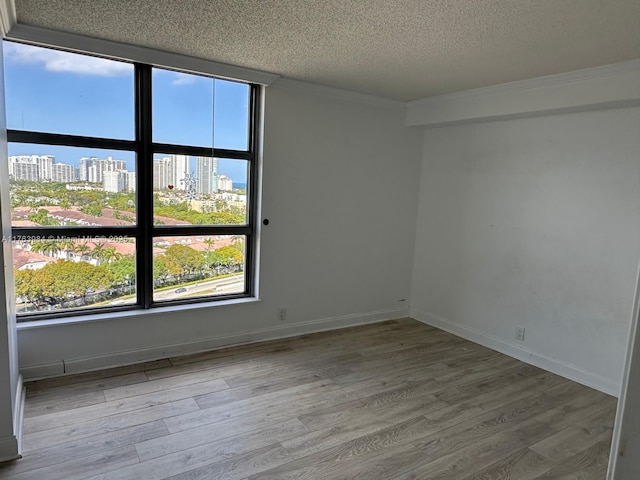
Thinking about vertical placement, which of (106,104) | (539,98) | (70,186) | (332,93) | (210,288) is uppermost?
(332,93)

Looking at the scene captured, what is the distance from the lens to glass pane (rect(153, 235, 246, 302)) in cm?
351

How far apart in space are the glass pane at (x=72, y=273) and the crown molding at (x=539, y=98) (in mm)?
3141

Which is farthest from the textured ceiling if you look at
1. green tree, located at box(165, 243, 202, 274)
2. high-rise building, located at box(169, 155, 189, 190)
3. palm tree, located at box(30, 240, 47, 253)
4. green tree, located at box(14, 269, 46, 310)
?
green tree, located at box(14, 269, 46, 310)

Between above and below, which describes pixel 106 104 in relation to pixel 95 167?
above

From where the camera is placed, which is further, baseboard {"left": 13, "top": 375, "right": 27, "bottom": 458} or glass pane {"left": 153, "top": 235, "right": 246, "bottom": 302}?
glass pane {"left": 153, "top": 235, "right": 246, "bottom": 302}

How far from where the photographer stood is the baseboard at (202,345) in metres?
3.07

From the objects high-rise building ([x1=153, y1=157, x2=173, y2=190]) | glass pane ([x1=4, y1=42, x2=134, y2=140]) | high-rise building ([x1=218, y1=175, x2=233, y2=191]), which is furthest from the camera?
high-rise building ([x1=218, y1=175, x2=233, y2=191])

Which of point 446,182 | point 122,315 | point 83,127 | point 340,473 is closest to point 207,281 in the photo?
point 122,315

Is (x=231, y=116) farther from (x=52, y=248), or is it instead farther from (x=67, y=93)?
(x=52, y=248)

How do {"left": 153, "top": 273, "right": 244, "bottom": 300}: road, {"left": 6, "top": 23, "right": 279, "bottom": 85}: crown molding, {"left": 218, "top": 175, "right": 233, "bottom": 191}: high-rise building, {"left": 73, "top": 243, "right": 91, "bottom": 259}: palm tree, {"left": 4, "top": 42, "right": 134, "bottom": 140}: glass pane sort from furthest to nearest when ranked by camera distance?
{"left": 218, "top": 175, "right": 233, "bottom": 191}: high-rise building, {"left": 153, "top": 273, "right": 244, "bottom": 300}: road, {"left": 73, "top": 243, "right": 91, "bottom": 259}: palm tree, {"left": 4, "top": 42, "right": 134, "bottom": 140}: glass pane, {"left": 6, "top": 23, "right": 279, "bottom": 85}: crown molding

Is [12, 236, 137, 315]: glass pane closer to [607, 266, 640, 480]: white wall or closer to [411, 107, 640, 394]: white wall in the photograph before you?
[411, 107, 640, 394]: white wall

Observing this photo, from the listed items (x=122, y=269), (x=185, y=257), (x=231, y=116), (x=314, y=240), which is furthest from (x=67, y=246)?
(x=314, y=240)

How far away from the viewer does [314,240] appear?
4.14 m

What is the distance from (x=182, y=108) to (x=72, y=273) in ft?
5.13
